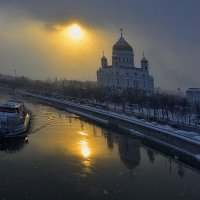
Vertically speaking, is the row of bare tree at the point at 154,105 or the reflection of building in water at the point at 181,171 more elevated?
the row of bare tree at the point at 154,105

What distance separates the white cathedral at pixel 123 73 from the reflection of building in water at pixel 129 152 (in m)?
71.0

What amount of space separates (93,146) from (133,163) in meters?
6.84

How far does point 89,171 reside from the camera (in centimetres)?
2586

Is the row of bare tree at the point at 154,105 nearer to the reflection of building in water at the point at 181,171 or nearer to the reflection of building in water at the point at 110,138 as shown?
the reflection of building in water at the point at 110,138

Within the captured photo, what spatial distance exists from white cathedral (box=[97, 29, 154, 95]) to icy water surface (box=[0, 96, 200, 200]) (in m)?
72.8

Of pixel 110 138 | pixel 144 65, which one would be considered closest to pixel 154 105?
pixel 110 138

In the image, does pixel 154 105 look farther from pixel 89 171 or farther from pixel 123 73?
pixel 123 73

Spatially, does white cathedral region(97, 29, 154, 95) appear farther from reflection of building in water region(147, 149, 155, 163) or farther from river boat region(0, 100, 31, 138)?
reflection of building in water region(147, 149, 155, 163)

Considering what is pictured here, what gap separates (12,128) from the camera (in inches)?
1470

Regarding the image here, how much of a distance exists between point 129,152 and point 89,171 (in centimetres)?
822

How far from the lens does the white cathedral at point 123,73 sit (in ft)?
364

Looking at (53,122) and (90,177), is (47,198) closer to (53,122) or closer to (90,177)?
(90,177)

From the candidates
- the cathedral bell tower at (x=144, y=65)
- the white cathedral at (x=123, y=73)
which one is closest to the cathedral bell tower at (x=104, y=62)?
the white cathedral at (x=123, y=73)

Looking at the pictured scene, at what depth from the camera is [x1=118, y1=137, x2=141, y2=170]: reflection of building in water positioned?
29.3 m
